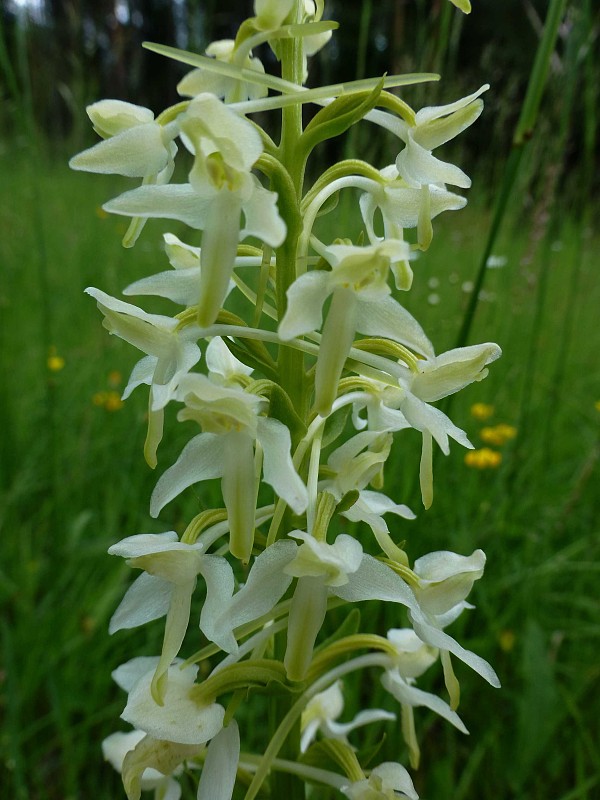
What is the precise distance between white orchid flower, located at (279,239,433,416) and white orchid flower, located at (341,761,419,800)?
0.50 m

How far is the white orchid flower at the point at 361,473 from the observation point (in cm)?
102

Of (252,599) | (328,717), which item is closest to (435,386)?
(252,599)

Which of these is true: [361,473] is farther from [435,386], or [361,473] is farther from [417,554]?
[417,554]

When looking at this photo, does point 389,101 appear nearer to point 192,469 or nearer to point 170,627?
point 192,469

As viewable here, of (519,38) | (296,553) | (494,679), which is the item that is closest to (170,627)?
(296,553)

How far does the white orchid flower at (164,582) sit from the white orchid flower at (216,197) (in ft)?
0.93

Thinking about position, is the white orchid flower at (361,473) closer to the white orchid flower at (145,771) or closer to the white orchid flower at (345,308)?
the white orchid flower at (345,308)

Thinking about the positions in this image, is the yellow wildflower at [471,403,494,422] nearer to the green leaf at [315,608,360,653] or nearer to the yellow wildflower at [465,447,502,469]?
the yellow wildflower at [465,447,502,469]

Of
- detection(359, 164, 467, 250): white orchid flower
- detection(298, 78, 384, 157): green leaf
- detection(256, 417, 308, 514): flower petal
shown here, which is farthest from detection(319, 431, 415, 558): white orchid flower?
detection(298, 78, 384, 157): green leaf

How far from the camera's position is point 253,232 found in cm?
81

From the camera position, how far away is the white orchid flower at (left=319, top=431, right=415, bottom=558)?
1.02 metres

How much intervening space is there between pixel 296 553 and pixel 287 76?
587 mm

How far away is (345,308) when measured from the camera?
0.89 meters

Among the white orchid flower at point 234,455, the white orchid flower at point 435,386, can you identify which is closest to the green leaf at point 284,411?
the white orchid flower at point 234,455
